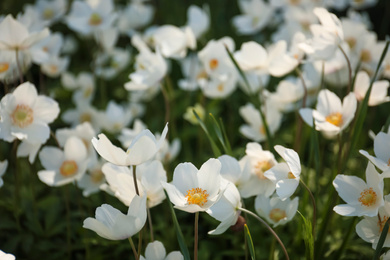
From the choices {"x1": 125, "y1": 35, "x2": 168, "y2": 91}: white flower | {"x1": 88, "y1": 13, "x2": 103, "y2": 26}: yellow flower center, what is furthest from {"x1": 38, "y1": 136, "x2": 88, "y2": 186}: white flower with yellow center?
{"x1": 88, "y1": 13, "x2": 103, "y2": 26}: yellow flower center

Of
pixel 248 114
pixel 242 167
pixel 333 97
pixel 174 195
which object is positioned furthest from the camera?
pixel 248 114

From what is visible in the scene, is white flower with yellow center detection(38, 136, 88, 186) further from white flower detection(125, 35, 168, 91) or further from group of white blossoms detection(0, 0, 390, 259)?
white flower detection(125, 35, 168, 91)

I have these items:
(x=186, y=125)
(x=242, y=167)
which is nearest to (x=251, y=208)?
(x=242, y=167)

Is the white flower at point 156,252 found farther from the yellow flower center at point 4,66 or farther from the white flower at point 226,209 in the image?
the yellow flower center at point 4,66

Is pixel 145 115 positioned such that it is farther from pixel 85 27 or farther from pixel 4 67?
pixel 4 67

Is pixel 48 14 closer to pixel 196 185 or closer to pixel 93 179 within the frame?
pixel 93 179

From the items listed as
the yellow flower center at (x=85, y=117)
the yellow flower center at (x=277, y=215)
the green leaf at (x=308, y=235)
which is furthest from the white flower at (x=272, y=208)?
the yellow flower center at (x=85, y=117)
